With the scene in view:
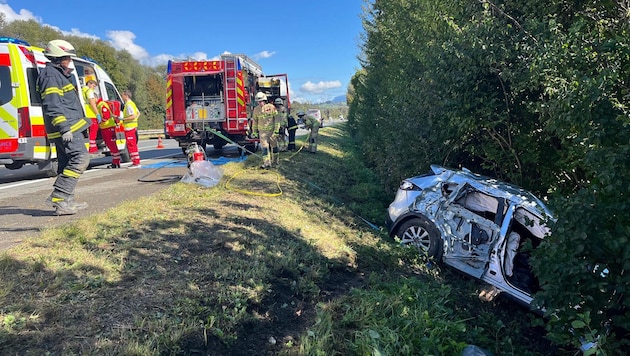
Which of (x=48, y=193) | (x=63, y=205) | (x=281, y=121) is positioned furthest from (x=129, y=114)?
(x=63, y=205)

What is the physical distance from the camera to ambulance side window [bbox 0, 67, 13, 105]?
7148 mm

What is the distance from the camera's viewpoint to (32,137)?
7.37 meters

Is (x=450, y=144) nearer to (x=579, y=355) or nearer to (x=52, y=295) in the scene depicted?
(x=579, y=355)

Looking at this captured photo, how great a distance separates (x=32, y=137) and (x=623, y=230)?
9.11 m

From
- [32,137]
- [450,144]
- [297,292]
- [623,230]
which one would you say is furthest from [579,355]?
[32,137]

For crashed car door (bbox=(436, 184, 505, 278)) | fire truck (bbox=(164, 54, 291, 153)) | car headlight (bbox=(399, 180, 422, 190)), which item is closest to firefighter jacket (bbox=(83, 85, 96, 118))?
fire truck (bbox=(164, 54, 291, 153))

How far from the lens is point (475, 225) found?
491 centimetres

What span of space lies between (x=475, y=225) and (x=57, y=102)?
550 cm

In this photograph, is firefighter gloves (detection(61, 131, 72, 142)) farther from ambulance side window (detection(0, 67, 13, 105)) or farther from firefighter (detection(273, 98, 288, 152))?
firefighter (detection(273, 98, 288, 152))

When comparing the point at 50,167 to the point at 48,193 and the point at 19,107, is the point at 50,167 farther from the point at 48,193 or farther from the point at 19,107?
the point at 48,193

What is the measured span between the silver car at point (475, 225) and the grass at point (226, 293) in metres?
0.33

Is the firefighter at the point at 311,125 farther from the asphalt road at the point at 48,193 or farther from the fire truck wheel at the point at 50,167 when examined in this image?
the fire truck wheel at the point at 50,167

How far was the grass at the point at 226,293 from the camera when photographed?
256 centimetres

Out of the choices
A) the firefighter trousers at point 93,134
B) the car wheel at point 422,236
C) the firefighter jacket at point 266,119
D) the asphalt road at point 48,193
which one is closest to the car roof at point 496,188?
the car wheel at point 422,236
